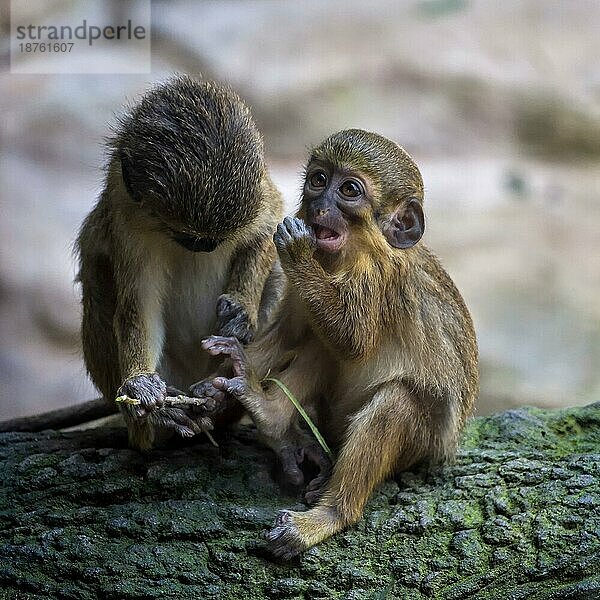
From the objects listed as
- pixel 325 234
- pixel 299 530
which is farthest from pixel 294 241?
pixel 299 530

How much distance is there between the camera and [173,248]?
5613 mm

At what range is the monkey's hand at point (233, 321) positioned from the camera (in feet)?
18.4

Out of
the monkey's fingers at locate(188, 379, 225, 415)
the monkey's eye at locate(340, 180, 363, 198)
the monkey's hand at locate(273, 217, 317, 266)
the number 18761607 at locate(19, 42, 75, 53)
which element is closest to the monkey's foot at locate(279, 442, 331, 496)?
the monkey's fingers at locate(188, 379, 225, 415)

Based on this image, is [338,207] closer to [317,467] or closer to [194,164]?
[194,164]

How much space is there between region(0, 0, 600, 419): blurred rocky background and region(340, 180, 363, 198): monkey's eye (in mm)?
4936

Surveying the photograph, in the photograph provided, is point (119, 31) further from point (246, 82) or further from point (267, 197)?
point (267, 197)

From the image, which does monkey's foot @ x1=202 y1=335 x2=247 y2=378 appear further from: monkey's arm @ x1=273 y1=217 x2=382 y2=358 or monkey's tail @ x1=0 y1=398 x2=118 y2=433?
monkey's tail @ x1=0 y1=398 x2=118 y2=433

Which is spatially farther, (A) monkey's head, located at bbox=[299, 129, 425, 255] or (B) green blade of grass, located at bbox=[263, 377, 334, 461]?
(B) green blade of grass, located at bbox=[263, 377, 334, 461]

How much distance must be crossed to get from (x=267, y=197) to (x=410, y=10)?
6398 millimetres

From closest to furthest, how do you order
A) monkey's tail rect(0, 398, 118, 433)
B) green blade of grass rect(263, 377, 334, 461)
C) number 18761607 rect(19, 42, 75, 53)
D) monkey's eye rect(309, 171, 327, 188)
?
1. monkey's eye rect(309, 171, 327, 188)
2. green blade of grass rect(263, 377, 334, 461)
3. monkey's tail rect(0, 398, 118, 433)
4. number 18761607 rect(19, 42, 75, 53)

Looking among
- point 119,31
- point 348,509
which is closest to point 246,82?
point 119,31

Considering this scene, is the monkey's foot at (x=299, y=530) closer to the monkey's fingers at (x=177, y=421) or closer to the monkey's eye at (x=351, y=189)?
the monkey's fingers at (x=177, y=421)

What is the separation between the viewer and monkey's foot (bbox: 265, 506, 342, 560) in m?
4.62

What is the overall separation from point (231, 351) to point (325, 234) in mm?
856
